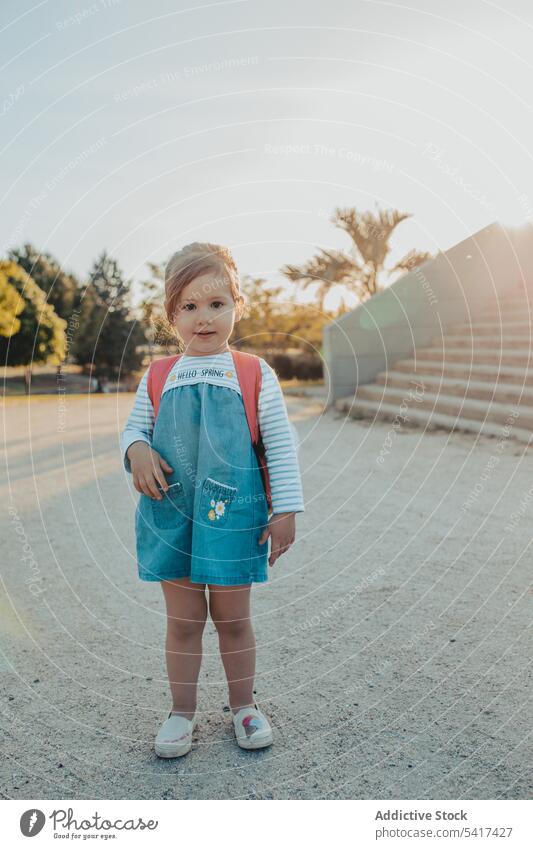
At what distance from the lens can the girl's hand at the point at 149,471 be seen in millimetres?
2451

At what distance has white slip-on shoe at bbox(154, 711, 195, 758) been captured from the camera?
2516 millimetres

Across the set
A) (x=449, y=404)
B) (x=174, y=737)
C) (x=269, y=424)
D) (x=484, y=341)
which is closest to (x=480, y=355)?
(x=484, y=341)

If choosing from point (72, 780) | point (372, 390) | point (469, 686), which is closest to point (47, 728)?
point (72, 780)

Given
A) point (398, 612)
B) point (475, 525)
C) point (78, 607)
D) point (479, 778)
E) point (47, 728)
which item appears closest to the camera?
point (479, 778)

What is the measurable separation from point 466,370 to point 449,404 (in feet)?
2.68

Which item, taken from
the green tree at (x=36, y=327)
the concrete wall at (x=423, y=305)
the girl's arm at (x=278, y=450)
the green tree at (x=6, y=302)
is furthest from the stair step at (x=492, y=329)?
the green tree at (x=36, y=327)

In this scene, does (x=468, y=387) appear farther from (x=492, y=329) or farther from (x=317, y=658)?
(x=317, y=658)

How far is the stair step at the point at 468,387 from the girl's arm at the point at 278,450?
6457mm

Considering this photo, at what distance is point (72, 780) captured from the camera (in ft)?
7.82

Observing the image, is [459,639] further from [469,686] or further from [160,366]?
[160,366]

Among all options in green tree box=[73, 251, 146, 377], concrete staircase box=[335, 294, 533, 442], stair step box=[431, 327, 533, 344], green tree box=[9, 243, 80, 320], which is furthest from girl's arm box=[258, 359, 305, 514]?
green tree box=[9, 243, 80, 320]

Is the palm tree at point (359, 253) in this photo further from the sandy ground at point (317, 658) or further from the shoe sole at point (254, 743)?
the shoe sole at point (254, 743)

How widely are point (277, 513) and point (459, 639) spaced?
125 centimetres

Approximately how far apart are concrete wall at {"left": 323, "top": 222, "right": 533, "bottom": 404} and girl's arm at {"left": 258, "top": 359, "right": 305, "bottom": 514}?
9.02 metres
